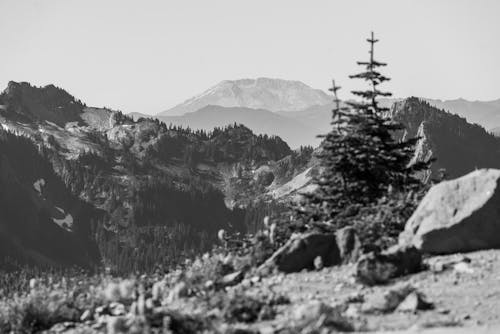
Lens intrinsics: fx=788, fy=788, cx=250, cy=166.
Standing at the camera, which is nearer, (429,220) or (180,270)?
(429,220)

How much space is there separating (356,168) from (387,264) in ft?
35.8

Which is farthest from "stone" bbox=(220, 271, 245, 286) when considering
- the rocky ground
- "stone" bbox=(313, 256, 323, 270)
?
"stone" bbox=(313, 256, 323, 270)

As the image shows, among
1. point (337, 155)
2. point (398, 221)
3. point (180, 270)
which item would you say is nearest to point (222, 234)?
point (180, 270)

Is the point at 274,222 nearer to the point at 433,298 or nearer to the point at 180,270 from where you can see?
the point at 180,270

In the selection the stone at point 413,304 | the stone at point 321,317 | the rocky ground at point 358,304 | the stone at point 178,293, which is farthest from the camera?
the stone at point 178,293

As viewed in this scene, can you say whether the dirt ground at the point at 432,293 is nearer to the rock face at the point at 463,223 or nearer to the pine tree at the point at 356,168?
the rock face at the point at 463,223

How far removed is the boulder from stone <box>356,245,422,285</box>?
1.86m

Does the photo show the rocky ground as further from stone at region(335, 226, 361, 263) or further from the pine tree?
the pine tree

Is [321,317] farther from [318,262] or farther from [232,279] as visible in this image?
[232,279]

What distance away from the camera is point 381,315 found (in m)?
17.5

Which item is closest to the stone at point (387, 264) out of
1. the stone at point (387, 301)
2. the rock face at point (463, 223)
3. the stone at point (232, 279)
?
the stone at point (387, 301)

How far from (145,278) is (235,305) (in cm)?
650

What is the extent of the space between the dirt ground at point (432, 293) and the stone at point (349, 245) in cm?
40

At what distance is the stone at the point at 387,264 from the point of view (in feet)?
65.1
